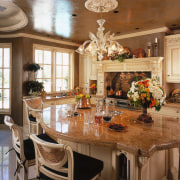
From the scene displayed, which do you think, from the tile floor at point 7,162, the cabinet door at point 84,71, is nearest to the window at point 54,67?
the cabinet door at point 84,71

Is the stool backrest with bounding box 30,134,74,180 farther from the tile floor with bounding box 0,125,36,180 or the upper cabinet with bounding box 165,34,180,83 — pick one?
the upper cabinet with bounding box 165,34,180,83

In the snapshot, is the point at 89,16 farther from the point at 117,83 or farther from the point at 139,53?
the point at 117,83

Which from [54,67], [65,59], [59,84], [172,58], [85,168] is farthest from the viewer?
[65,59]

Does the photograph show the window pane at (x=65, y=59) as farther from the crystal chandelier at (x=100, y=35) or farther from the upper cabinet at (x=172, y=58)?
the upper cabinet at (x=172, y=58)

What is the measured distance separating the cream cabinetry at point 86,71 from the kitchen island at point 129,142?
3635mm

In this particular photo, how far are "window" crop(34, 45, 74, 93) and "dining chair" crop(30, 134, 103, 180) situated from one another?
374cm

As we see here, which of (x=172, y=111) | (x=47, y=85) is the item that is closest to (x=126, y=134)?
(x=172, y=111)

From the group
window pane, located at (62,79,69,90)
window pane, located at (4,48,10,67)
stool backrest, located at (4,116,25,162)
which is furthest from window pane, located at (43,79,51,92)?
stool backrest, located at (4,116,25,162)

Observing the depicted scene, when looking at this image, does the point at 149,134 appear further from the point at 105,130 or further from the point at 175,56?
the point at 175,56

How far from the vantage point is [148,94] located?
6.23ft

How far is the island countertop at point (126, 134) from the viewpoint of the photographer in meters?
1.38

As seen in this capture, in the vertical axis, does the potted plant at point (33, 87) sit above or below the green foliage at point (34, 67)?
below

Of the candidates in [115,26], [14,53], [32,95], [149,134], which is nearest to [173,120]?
[149,134]

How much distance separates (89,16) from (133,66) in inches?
73.9
